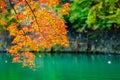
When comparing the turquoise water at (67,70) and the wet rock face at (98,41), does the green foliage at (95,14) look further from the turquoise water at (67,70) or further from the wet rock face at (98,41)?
the turquoise water at (67,70)

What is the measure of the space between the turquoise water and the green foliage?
11.2 ft

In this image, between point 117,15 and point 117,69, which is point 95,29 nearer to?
point 117,15

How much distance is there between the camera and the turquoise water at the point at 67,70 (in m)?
18.0

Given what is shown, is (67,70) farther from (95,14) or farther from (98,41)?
(98,41)

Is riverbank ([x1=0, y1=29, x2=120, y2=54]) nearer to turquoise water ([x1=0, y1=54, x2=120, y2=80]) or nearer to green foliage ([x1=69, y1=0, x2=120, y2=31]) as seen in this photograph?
green foliage ([x1=69, y1=0, x2=120, y2=31])

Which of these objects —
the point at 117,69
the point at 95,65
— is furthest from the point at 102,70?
the point at 95,65

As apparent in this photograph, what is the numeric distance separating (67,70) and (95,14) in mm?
6842

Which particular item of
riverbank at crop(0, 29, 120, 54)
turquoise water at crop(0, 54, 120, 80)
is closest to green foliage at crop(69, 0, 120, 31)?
riverbank at crop(0, 29, 120, 54)

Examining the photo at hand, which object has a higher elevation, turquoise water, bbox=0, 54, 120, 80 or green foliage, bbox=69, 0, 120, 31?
green foliage, bbox=69, 0, 120, 31

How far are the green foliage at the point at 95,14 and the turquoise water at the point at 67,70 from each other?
342cm

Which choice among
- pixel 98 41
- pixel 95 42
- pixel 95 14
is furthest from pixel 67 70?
pixel 95 42

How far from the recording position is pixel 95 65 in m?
22.0

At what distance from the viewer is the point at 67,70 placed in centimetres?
2039

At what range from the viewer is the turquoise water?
17958 millimetres
